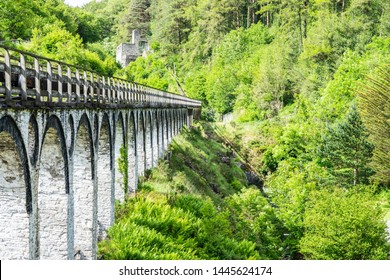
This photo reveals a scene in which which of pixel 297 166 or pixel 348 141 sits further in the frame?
pixel 297 166

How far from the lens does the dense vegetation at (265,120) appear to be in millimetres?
21812

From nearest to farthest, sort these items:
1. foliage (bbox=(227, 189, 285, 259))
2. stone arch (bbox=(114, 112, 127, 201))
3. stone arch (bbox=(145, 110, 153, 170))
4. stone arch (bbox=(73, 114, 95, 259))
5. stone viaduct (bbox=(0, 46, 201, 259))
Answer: stone viaduct (bbox=(0, 46, 201, 259)) → stone arch (bbox=(73, 114, 95, 259)) → stone arch (bbox=(114, 112, 127, 201)) → foliage (bbox=(227, 189, 285, 259)) → stone arch (bbox=(145, 110, 153, 170))

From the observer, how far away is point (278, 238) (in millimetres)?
29750

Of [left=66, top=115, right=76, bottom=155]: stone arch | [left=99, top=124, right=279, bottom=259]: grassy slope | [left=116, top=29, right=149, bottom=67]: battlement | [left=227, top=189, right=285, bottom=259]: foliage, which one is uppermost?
[left=116, top=29, right=149, bottom=67]: battlement

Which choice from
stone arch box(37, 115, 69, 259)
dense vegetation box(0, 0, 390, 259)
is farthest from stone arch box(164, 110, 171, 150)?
stone arch box(37, 115, 69, 259)

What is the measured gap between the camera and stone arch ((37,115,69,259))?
13526 millimetres

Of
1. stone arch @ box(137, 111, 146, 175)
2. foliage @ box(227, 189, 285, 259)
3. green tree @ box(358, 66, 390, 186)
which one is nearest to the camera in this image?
stone arch @ box(137, 111, 146, 175)

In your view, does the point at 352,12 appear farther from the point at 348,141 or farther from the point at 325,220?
the point at 325,220

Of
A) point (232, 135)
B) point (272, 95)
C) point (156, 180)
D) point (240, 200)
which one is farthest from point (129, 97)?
point (272, 95)

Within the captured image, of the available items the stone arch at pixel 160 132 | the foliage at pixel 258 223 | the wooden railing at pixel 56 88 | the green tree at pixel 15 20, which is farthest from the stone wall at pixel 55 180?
the green tree at pixel 15 20

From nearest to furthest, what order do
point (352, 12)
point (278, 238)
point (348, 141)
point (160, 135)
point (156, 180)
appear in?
point (156, 180)
point (278, 238)
point (160, 135)
point (348, 141)
point (352, 12)

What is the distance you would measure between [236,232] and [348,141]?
680 inches

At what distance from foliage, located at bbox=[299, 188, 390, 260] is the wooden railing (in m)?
13.0

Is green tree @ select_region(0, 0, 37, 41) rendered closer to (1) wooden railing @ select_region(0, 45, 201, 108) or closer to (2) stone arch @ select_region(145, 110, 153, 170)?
(2) stone arch @ select_region(145, 110, 153, 170)
